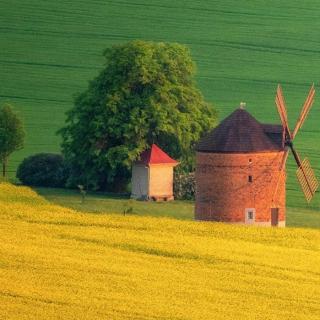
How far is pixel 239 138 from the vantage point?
81.6m

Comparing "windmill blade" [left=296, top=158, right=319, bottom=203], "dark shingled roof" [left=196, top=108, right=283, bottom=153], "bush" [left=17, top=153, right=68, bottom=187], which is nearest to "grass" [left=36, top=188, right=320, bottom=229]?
"windmill blade" [left=296, top=158, right=319, bottom=203]

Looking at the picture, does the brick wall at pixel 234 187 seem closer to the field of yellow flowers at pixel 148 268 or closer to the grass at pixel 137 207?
the grass at pixel 137 207

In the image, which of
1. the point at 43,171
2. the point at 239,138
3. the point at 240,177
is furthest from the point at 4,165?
the point at 240,177

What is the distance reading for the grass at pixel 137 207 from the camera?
3177 inches

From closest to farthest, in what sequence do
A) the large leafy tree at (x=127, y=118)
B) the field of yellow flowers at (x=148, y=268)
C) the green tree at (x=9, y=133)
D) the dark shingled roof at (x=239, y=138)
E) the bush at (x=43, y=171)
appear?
the field of yellow flowers at (x=148, y=268)
the dark shingled roof at (x=239, y=138)
the large leafy tree at (x=127, y=118)
the bush at (x=43, y=171)
the green tree at (x=9, y=133)

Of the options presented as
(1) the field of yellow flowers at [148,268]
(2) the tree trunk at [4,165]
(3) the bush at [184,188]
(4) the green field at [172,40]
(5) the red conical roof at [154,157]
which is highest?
(4) the green field at [172,40]

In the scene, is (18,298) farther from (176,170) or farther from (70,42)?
(70,42)

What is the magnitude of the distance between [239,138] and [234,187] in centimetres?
216

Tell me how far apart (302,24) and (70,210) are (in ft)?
167

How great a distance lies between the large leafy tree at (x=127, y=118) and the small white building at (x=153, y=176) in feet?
1.85

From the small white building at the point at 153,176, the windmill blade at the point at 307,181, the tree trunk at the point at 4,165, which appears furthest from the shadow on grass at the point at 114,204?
the windmill blade at the point at 307,181

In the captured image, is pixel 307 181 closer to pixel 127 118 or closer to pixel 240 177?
pixel 240 177

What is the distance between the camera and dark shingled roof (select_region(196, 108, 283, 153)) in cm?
8144

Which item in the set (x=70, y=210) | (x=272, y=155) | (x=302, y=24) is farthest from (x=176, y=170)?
(x=302, y=24)
